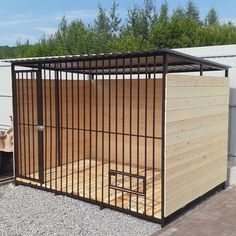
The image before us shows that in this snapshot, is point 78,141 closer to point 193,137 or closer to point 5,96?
point 193,137

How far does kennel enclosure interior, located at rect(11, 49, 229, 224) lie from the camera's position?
4211 millimetres

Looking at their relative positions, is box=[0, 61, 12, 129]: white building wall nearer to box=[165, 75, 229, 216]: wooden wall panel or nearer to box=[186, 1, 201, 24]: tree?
box=[165, 75, 229, 216]: wooden wall panel

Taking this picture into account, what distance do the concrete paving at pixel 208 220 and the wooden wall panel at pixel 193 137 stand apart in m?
0.17

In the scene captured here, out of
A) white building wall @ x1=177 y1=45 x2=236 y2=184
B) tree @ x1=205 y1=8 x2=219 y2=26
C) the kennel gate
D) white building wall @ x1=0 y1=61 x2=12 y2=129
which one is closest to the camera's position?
the kennel gate

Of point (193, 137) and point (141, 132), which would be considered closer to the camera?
point (193, 137)

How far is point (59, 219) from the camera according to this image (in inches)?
172

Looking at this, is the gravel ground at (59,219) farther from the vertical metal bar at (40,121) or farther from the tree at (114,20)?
the tree at (114,20)

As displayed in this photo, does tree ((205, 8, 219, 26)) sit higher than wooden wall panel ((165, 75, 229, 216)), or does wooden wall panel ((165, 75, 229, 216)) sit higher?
tree ((205, 8, 219, 26))

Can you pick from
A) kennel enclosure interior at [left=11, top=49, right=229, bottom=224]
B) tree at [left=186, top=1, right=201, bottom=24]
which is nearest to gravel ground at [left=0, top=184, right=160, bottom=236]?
kennel enclosure interior at [left=11, top=49, right=229, bottom=224]

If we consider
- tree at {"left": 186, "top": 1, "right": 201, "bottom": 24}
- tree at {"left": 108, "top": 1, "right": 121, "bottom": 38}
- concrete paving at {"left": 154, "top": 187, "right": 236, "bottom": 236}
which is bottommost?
concrete paving at {"left": 154, "top": 187, "right": 236, "bottom": 236}

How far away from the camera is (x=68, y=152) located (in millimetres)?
6906

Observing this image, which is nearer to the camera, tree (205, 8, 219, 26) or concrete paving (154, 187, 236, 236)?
concrete paving (154, 187, 236, 236)

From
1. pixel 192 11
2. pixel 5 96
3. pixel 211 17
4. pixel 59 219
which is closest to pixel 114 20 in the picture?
pixel 192 11

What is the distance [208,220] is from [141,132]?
288 cm
